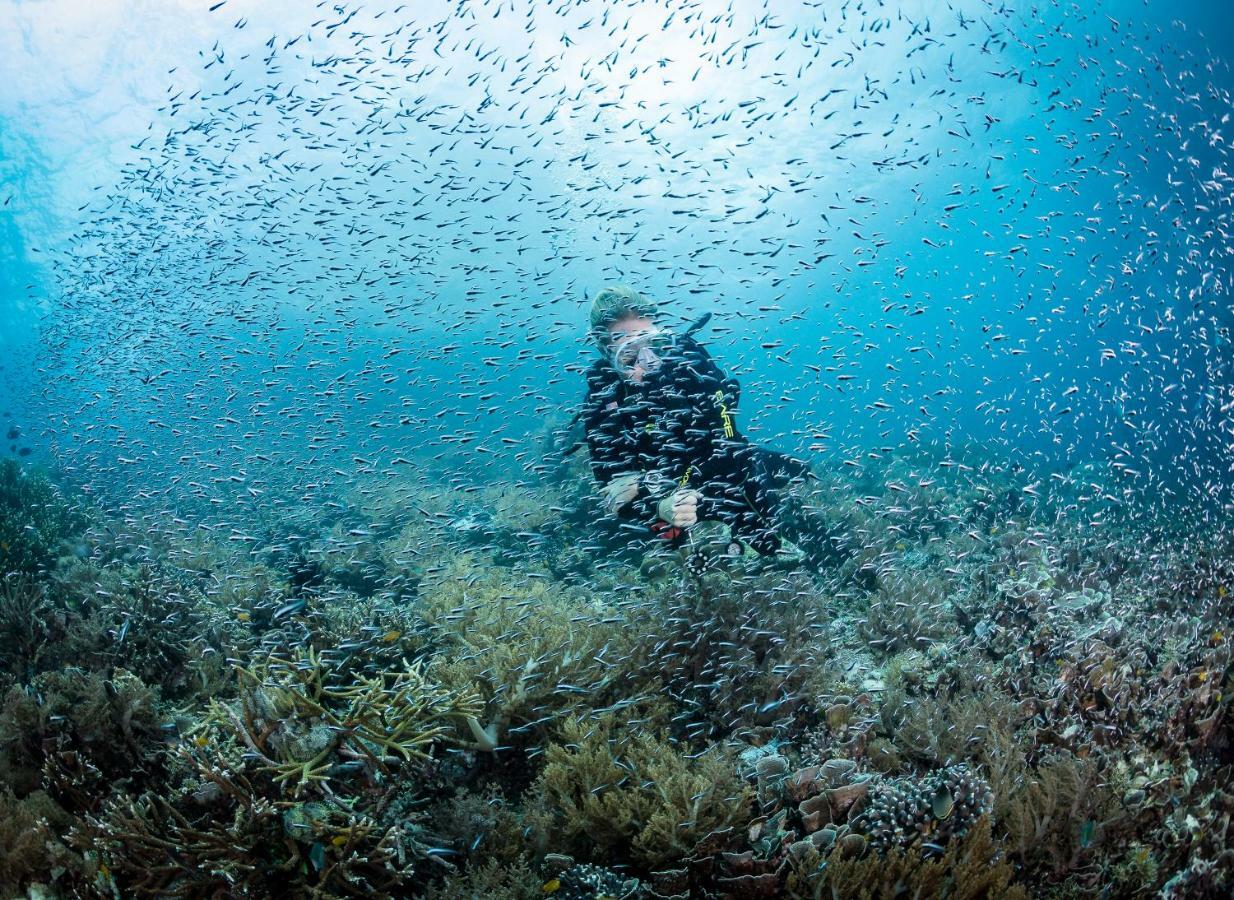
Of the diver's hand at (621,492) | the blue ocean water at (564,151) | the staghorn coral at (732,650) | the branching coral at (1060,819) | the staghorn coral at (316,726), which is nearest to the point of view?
the staghorn coral at (316,726)

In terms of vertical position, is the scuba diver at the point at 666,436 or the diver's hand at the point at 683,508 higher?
the scuba diver at the point at 666,436

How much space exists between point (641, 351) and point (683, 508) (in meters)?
2.25

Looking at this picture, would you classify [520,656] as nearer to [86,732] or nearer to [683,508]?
[683,508]

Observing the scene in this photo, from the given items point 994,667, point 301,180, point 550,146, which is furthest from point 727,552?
point 301,180

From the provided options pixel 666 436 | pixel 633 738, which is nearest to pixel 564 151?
pixel 666 436

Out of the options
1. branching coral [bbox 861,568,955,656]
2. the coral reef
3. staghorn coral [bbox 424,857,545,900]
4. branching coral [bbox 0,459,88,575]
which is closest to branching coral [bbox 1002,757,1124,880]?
the coral reef

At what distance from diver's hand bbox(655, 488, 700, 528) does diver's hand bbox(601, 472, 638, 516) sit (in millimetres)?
479

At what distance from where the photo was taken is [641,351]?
7.46 meters

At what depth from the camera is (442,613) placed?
6.48 metres

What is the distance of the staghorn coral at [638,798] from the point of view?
135 inches

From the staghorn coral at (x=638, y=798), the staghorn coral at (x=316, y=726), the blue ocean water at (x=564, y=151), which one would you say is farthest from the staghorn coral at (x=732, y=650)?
the blue ocean water at (x=564, y=151)

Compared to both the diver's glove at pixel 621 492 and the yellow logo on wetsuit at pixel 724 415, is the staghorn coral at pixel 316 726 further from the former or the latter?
the yellow logo on wetsuit at pixel 724 415

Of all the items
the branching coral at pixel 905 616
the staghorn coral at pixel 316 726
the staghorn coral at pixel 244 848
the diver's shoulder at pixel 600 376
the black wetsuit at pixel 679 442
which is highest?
the diver's shoulder at pixel 600 376

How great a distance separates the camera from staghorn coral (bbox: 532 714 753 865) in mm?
3439
